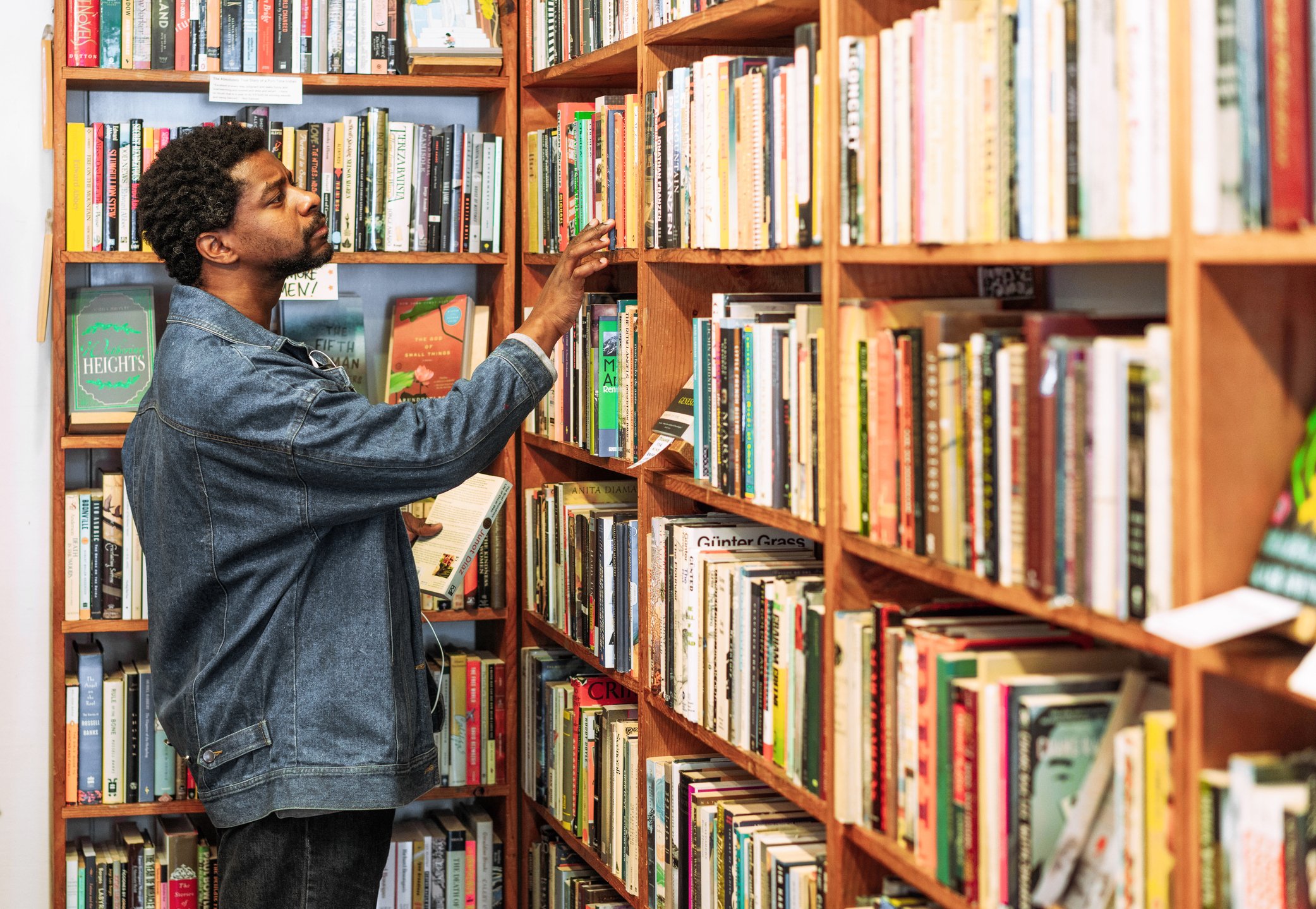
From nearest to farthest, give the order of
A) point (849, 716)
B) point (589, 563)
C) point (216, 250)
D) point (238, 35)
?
point (849, 716) < point (216, 250) < point (589, 563) < point (238, 35)

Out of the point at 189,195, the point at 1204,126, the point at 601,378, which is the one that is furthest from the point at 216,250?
the point at 1204,126

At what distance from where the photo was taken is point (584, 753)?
263cm

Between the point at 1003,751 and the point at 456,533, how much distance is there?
1.49 m

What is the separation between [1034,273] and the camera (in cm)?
169

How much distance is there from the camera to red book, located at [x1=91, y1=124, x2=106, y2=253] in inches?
114

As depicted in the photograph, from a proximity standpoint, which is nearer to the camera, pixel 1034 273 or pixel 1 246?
pixel 1034 273

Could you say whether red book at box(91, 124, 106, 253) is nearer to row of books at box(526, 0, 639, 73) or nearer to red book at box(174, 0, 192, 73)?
red book at box(174, 0, 192, 73)

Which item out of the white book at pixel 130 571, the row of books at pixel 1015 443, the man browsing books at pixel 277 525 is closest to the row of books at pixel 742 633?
the row of books at pixel 1015 443

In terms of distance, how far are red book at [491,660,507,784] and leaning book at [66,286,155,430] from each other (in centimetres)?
95

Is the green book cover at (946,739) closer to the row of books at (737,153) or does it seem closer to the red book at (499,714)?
the row of books at (737,153)

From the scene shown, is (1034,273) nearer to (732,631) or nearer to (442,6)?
(732,631)

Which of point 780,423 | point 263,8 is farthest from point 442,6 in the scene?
point 780,423

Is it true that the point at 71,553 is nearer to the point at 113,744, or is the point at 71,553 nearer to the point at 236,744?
the point at 113,744

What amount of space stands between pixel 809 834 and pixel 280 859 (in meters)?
0.79
